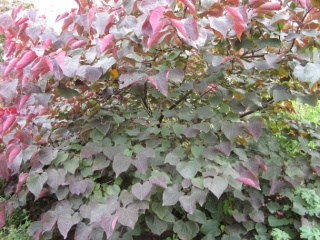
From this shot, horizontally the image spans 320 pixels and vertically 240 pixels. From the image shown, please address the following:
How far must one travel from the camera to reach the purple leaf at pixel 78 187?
1.47 meters

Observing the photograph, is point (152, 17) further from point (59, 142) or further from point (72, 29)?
point (59, 142)

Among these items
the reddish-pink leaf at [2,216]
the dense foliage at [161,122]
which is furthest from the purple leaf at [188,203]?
the reddish-pink leaf at [2,216]

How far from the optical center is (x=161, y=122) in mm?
1862

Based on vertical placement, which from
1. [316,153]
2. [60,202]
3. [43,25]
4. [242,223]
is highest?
[43,25]

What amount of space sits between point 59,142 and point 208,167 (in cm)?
95

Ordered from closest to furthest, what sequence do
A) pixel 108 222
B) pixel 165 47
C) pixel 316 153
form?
pixel 108 222 → pixel 165 47 → pixel 316 153

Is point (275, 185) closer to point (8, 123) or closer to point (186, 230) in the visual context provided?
point (186, 230)

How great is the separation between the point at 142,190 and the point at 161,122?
0.65 metres

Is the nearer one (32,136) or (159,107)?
(32,136)

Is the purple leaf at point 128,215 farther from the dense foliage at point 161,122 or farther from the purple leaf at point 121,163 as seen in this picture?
the purple leaf at point 121,163

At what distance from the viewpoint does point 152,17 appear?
37.5 inches

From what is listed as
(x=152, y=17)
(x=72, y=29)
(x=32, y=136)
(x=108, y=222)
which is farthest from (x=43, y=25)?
(x=108, y=222)

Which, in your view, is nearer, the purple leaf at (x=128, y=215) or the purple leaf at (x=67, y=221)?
the purple leaf at (x=128, y=215)

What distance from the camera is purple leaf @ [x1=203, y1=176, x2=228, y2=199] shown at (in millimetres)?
1196
